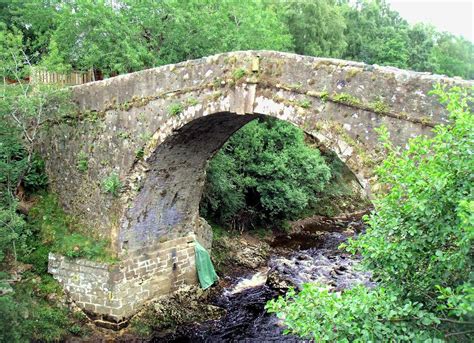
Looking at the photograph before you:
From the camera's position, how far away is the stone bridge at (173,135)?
6789 mm

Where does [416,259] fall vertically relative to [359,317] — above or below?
above

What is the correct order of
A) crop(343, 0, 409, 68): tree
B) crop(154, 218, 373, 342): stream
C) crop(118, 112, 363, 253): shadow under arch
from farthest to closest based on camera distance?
crop(343, 0, 409, 68): tree
crop(154, 218, 373, 342): stream
crop(118, 112, 363, 253): shadow under arch

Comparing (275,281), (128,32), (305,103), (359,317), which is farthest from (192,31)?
(359,317)

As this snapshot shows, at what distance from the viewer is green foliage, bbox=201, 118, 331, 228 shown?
1655 cm

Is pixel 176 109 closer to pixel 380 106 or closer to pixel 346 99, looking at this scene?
pixel 346 99

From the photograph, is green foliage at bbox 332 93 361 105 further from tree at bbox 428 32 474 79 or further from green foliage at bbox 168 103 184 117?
tree at bbox 428 32 474 79

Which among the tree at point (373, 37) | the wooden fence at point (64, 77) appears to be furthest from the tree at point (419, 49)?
the wooden fence at point (64, 77)

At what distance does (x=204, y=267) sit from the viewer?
13750 mm

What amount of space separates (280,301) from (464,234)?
189 cm

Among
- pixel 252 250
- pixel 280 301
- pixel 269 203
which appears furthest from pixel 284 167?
pixel 280 301

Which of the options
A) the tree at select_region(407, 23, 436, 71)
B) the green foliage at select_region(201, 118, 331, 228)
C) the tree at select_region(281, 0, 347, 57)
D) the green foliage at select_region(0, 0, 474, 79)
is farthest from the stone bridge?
the tree at select_region(407, 23, 436, 71)

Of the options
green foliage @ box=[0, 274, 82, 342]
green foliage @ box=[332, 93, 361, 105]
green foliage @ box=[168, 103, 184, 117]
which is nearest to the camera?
green foliage @ box=[332, 93, 361, 105]

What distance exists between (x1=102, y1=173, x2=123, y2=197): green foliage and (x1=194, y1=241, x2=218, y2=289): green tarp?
11.9 ft

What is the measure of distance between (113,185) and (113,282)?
97.7 inches
